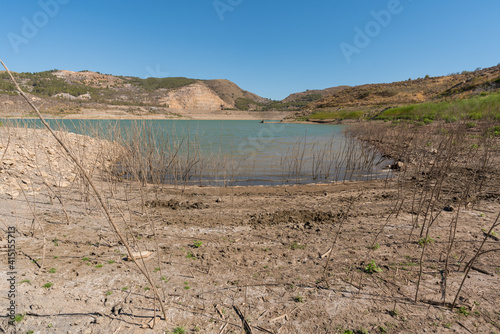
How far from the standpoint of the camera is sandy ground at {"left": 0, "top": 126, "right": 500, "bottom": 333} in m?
2.29

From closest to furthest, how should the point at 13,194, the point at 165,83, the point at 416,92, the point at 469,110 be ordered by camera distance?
the point at 13,194
the point at 469,110
the point at 416,92
the point at 165,83

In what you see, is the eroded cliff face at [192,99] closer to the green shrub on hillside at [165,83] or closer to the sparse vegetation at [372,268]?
the green shrub on hillside at [165,83]

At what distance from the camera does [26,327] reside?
2102 millimetres

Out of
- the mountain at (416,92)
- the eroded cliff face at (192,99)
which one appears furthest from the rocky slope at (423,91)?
the eroded cliff face at (192,99)

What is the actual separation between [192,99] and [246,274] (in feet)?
371

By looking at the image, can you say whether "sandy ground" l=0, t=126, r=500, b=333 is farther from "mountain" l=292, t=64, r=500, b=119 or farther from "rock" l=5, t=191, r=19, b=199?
"mountain" l=292, t=64, r=500, b=119

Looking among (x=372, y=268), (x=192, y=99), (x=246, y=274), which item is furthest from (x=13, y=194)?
(x=192, y=99)

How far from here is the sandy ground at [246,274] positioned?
2295mm

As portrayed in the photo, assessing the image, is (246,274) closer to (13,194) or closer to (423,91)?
(13,194)

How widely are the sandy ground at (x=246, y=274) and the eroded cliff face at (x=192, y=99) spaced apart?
3924 inches

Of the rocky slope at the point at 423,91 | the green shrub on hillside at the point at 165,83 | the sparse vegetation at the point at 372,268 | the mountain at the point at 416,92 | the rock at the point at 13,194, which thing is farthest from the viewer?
the green shrub on hillside at the point at 165,83

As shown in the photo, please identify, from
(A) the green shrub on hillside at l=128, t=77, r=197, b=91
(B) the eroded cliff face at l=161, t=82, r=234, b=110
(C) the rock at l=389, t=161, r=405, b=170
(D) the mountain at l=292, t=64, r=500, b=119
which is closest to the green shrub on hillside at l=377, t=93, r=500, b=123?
(C) the rock at l=389, t=161, r=405, b=170

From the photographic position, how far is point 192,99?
355 feet

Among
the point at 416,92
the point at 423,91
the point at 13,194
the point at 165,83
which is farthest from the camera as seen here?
the point at 165,83
